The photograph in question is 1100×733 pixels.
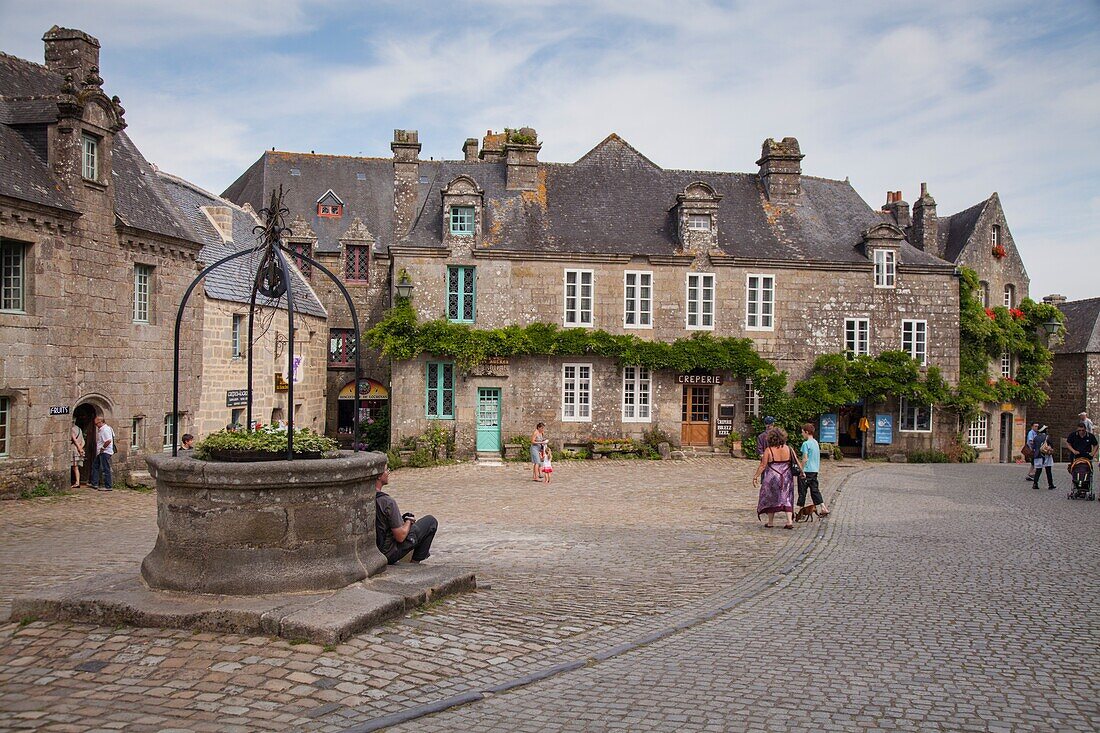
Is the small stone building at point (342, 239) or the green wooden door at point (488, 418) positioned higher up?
the small stone building at point (342, 239)

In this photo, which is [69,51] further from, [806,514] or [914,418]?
[914,418]

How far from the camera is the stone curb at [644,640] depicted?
5.54 metres

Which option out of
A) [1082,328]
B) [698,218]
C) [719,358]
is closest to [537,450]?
[719,358]

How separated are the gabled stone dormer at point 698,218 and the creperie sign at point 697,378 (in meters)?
3.94

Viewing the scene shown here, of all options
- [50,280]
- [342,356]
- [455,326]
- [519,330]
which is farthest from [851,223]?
[50,280]

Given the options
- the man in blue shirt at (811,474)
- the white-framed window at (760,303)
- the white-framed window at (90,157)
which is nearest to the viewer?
the man in blue shirt at (811,474)

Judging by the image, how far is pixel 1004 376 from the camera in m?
34.5

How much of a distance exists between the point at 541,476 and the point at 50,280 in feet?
39.7

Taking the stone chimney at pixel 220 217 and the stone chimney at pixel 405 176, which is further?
the stone chimney at pixel 405 176

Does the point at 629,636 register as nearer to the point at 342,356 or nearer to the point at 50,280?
the point at 50,280

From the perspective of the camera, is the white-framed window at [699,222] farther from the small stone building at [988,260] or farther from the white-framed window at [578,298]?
the small stone building at [988,260]

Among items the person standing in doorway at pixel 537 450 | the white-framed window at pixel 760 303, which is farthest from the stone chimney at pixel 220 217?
the white-framed window at pixel 760 303

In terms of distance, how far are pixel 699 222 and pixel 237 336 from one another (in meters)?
14.9

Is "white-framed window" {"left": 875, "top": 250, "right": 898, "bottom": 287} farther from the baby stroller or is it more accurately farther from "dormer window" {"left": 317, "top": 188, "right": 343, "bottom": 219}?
"dormer window" {"left": 317, "top": 188, "right": 343, "bottom": 219}
